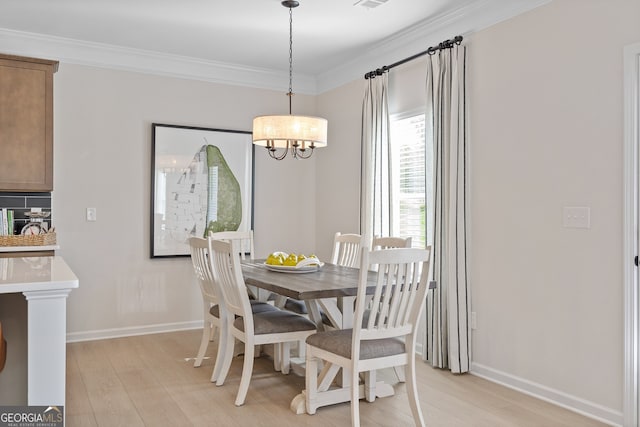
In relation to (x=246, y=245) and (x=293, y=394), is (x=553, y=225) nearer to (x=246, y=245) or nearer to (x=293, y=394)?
(x=293, y=394)

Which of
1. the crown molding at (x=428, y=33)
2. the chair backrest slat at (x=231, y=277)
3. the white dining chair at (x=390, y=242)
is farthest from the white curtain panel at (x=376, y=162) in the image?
the chair backrest slat at (x=231, y=277)

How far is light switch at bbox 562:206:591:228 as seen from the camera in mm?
3061

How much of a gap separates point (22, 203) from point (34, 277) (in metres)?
2.72

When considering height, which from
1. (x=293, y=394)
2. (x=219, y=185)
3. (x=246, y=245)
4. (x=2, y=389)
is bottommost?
(x=293, y=394)

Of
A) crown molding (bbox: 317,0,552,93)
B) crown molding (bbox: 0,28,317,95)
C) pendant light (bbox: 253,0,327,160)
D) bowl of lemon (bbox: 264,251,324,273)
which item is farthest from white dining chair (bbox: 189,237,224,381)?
crown molding (bbox: 317,0,552,93)

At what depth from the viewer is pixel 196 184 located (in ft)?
17.1

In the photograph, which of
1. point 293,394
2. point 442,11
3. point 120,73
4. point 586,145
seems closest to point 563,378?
point 586,145

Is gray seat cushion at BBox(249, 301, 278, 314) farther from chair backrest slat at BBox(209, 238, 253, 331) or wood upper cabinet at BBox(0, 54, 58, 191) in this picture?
wood upper cabinet at BBox(0, 54, 58, 191)

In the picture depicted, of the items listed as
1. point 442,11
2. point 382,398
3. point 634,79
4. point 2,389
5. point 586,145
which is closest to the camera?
point 2,389

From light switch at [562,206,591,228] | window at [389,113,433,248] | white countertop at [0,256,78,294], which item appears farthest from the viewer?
window at [389,113,433,248]

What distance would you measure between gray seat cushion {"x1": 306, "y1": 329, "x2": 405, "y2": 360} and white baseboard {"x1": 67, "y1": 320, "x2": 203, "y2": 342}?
2550 mm

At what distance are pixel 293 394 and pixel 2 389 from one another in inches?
63.8

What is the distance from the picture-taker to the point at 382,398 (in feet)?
10.9

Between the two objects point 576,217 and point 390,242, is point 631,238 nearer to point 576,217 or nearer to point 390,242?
point 576,217
